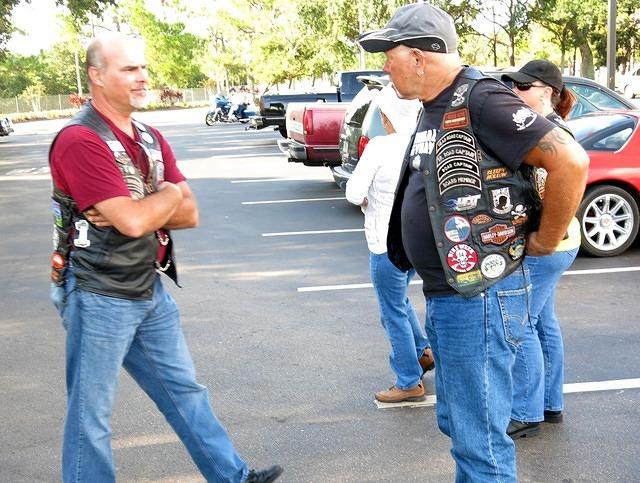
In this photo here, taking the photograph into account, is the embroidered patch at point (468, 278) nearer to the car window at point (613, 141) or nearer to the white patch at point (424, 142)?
the white patch at point (424, 142)

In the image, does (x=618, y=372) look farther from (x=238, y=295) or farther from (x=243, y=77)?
(x=243, y=77)

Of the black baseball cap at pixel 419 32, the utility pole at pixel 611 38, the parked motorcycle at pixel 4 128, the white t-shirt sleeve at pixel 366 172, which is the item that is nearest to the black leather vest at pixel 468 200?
the black baseball cap at pixel 419 32

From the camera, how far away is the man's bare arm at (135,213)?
2.77 m

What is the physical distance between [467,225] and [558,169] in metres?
0.33

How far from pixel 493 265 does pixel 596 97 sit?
27.1ft

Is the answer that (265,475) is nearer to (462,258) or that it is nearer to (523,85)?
(462,258)

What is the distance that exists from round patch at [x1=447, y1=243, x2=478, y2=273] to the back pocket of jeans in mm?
153

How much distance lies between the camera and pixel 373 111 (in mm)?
8227

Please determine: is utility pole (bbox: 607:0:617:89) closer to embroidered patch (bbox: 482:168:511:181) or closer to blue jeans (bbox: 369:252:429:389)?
blue jeans (bbox: 369:252:429:389)

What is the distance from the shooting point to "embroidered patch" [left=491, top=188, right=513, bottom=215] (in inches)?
98.7

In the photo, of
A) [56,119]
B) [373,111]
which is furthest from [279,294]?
[56,119]

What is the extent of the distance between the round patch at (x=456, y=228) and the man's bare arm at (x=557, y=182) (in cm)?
27

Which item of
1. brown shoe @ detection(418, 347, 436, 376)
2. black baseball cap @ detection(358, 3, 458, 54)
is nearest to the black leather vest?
black baseball cap @ detection(358, 3, 458, 54)

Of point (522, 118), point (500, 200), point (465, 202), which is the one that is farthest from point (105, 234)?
point (522, 118)
